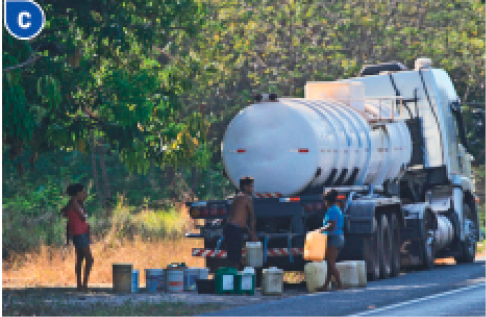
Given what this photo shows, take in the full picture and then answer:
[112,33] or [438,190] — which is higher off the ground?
[112,33]

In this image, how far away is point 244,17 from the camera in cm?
3041

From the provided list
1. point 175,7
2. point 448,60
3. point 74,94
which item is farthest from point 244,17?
point 74,94

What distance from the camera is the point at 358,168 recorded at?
1738 centimetres

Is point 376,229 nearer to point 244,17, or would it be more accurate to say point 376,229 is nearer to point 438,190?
point 438,190

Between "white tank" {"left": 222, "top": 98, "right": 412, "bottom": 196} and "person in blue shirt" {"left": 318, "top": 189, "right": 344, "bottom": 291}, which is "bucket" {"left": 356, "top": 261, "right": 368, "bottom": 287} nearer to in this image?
"person in blue shirt" {"left": 318, "top": 189, "right": 344, "bottom": 291}

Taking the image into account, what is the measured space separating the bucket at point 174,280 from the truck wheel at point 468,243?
8933 mm

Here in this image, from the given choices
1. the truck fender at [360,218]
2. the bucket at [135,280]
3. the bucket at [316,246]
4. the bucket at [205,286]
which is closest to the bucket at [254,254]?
the bucket at [316,246]

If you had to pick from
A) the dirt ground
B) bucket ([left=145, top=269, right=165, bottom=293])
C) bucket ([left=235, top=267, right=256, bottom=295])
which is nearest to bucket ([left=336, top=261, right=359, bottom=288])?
the dirt ground

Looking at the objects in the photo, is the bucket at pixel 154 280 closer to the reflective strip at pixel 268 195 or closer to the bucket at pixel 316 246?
the bucket at pixel 316 246

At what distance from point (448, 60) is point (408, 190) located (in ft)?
36.3

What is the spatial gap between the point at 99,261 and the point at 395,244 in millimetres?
6203

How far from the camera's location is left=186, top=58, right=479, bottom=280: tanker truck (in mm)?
16109

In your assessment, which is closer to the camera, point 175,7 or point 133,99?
point 133,99

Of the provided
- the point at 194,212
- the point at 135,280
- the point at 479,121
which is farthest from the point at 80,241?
the point at 479,121
